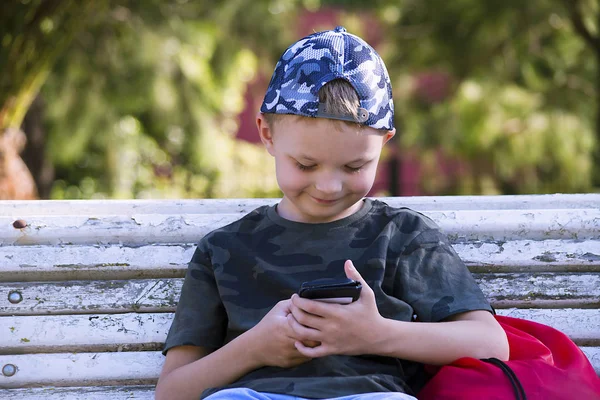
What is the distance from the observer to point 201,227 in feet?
7.69

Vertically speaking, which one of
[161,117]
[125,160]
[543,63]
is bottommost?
[125,160]

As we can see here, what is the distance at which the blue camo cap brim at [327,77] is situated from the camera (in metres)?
1.86

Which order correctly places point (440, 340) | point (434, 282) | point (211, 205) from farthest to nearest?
1. point (211, 205)
2. point (434, 282)
3. point (440, 340)

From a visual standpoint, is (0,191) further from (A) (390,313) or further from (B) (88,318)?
(A) (390,313)

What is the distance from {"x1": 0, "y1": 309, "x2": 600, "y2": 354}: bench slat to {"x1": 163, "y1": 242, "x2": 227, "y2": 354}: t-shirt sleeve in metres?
0.27

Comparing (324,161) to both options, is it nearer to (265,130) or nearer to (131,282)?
(265,130)

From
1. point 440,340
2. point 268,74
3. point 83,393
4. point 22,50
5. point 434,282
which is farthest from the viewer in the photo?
point 268,74

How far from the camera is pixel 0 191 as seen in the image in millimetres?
6918

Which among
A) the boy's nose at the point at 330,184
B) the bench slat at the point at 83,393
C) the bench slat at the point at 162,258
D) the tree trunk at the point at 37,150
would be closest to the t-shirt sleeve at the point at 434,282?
the boy's nose at the point at 330,184

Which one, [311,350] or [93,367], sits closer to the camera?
[311,350]

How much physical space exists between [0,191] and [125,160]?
378 centimetres

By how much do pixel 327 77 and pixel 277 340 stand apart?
1.86ft

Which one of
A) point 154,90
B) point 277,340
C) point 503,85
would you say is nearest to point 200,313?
point 277,340

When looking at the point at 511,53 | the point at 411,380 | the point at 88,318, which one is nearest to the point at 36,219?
the point at 88,318
